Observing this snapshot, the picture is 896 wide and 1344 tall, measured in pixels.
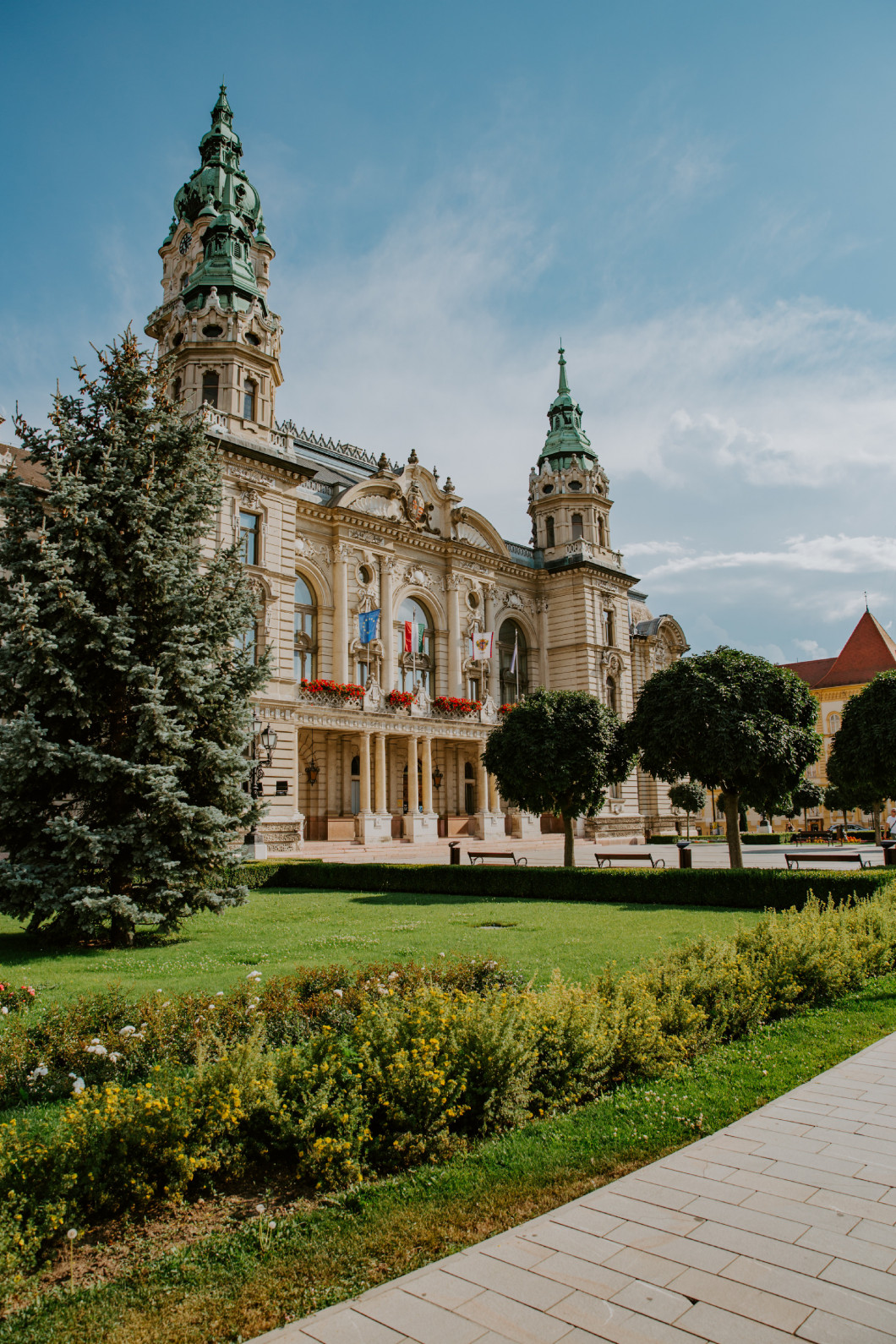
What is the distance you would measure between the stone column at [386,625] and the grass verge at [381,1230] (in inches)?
1511

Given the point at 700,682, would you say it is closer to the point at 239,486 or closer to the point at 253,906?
the point at 253,906

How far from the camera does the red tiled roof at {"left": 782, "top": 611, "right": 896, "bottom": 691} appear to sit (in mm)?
84000

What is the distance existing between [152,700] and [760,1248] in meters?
12.9

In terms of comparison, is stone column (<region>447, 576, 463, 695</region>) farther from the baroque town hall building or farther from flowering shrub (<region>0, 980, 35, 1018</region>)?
flowering shrub (<region>0, 980, 35, 1018</region>)

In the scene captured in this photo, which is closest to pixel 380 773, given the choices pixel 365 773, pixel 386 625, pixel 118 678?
pixel 365 773

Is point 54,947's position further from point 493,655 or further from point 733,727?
point 493,655

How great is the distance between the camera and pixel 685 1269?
4148mm

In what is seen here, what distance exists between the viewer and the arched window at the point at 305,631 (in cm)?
4275

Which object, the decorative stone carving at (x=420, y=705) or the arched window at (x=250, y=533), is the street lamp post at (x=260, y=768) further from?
Result: the decorative stone carving at (x=420, y=705)

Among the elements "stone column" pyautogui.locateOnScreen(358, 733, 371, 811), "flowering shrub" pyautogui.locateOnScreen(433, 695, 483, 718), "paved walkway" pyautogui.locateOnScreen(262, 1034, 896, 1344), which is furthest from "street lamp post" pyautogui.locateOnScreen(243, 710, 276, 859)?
"paved walkway" pyautogui.locateOnScreen(262, 1034, 896, 1344)

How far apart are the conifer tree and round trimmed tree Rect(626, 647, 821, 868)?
14152 millimetres

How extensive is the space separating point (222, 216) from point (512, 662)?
95.3 ft

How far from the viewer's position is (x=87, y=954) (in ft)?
48.6

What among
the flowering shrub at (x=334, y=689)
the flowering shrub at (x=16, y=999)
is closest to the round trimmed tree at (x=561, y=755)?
the flowering shrub at (x=334, y=689)
